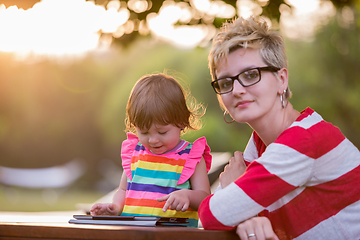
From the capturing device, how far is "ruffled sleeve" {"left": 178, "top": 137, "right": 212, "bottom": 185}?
1.72 meters

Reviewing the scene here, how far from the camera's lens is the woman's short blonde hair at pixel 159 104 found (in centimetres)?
170

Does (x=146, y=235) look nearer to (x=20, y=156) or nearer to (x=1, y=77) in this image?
(x=20, y=156)

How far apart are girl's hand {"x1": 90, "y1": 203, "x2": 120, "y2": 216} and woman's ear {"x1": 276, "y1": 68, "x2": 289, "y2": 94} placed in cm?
99

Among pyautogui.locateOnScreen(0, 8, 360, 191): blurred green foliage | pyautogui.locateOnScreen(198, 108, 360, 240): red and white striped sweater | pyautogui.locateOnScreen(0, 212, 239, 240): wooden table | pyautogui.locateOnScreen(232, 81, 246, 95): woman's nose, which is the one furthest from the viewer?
pyautogui.locateOnScreen(0, 8, 360, 191): blurred green foliage

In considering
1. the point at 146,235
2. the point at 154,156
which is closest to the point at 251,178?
the point at 146,235

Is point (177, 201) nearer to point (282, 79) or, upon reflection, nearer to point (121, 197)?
point (121, 197)

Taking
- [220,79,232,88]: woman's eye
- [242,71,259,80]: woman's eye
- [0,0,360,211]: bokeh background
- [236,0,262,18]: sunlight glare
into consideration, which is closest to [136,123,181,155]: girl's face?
[220,79,232,88]: woman's eye

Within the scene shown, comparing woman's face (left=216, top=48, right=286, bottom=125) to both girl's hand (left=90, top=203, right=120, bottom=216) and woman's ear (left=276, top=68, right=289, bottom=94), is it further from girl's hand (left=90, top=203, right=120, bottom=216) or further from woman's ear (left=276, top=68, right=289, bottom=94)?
girl's hand (left=90, top=203, right=120, bottom=216)

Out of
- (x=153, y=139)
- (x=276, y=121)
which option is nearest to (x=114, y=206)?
(x=153, y=139)

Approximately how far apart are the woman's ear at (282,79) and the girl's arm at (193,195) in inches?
22.7

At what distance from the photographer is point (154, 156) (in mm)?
1799

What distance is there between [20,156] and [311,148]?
21.4 meters

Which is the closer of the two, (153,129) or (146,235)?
(146,235)

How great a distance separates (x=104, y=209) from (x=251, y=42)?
1.06 m
